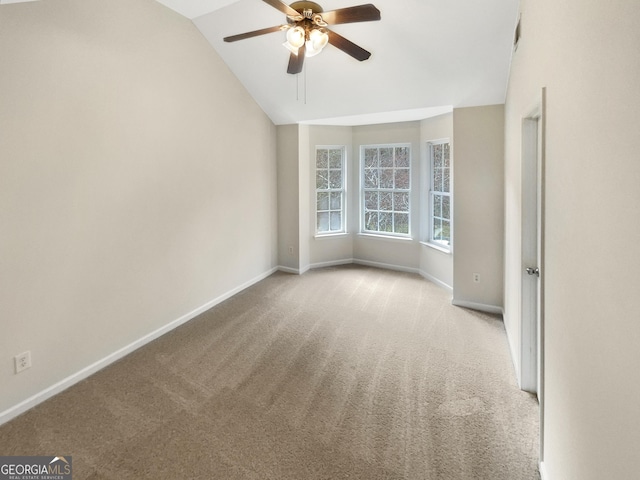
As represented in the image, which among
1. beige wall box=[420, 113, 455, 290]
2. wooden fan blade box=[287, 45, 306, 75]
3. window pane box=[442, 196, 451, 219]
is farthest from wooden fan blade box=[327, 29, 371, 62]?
window pane box=[442, 196, 451, 219]

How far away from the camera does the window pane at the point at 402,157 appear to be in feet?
19.8

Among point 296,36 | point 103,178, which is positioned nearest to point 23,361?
point 103,178

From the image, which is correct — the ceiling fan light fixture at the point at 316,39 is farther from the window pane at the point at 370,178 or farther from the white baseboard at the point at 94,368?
the window pane at the point at 370,178

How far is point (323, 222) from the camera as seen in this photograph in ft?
21.2

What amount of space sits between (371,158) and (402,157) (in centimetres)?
57

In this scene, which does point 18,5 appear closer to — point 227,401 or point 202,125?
point 202,125

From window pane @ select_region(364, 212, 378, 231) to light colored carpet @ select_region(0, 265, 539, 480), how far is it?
2692 millimetres

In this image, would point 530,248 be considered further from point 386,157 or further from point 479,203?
point 386,157

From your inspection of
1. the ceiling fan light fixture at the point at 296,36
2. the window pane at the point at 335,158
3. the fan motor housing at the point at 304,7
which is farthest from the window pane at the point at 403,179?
the fan motor housing at the point at 304,7

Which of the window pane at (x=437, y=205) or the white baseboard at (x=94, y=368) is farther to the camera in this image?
the window pane at (x=437, y=205)

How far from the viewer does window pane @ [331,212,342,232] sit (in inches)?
258

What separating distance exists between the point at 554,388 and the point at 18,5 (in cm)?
375

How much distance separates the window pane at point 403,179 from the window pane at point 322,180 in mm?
1193

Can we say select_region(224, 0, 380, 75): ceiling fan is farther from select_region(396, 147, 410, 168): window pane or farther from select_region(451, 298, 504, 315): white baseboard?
select_region(396, 147, 410, 168): window pane
